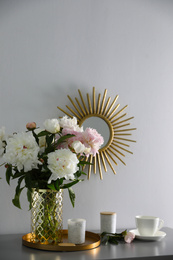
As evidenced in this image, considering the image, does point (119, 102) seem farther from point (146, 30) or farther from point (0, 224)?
point (0, 224)

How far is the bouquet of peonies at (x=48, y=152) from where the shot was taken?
1.31 metres

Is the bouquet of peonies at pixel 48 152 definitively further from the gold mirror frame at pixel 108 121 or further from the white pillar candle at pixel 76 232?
the gold mirror frame at pixel 108 121

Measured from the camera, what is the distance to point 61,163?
4.23ft

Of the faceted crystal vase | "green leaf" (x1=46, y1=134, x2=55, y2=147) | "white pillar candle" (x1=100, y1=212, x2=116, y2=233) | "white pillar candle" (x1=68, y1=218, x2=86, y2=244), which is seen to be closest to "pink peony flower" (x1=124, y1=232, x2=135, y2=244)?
"white pillar candle" (x1=100, y1=212, x2=116, y2=233)

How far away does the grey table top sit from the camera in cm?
130

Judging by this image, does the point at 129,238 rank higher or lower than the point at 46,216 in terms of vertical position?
lower

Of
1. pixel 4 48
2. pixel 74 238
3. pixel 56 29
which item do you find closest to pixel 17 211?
pixel 74 238

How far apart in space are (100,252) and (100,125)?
75 centimetres

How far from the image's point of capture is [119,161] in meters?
1.94

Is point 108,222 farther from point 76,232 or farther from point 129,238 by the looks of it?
point 76,232

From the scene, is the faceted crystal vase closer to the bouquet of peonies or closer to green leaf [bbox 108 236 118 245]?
the bouquet of peonies

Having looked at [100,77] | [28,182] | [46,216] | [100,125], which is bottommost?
[46,216]

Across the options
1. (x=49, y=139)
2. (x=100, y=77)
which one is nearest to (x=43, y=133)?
(x=49, y=139)

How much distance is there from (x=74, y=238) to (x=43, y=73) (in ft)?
2.95
